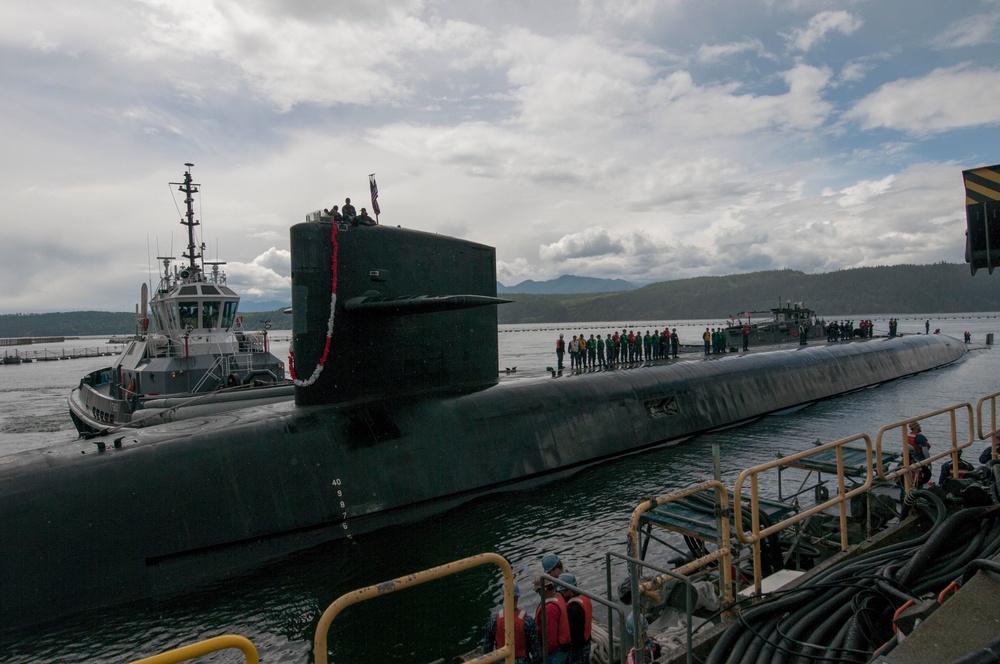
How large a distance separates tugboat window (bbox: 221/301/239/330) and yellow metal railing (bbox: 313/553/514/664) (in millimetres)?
24899

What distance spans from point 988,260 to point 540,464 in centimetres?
811

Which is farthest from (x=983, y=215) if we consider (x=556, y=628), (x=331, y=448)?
(x=331, y=448)

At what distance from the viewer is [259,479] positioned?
30.8ft

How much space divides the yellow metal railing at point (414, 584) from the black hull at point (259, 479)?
5.67 metres

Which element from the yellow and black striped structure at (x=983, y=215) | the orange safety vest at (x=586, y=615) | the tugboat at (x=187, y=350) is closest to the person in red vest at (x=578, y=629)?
the orange safety vest at (x=586, y=615)

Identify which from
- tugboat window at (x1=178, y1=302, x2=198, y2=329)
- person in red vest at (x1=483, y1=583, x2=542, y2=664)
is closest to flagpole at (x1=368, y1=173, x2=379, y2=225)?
person in red vest at (x1=483, y1=583, x2=542, y2=664)

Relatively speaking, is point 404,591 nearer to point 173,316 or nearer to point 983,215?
point 983,215

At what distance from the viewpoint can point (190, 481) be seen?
889cm

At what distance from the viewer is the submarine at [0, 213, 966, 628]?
797 cm

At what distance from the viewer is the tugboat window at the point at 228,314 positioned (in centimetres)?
2642

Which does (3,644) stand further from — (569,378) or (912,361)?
(912,361)

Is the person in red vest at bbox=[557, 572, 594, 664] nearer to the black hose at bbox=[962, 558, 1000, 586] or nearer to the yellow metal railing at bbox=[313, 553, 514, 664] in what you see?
the yellow metal railing at bbox=[313, 553, 514, 664]

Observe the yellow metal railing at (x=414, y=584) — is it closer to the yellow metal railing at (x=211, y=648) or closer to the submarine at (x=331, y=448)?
the yellow metal railing at (x=211, y=648)

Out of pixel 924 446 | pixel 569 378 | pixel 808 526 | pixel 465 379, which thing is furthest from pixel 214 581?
pixel 924 446
